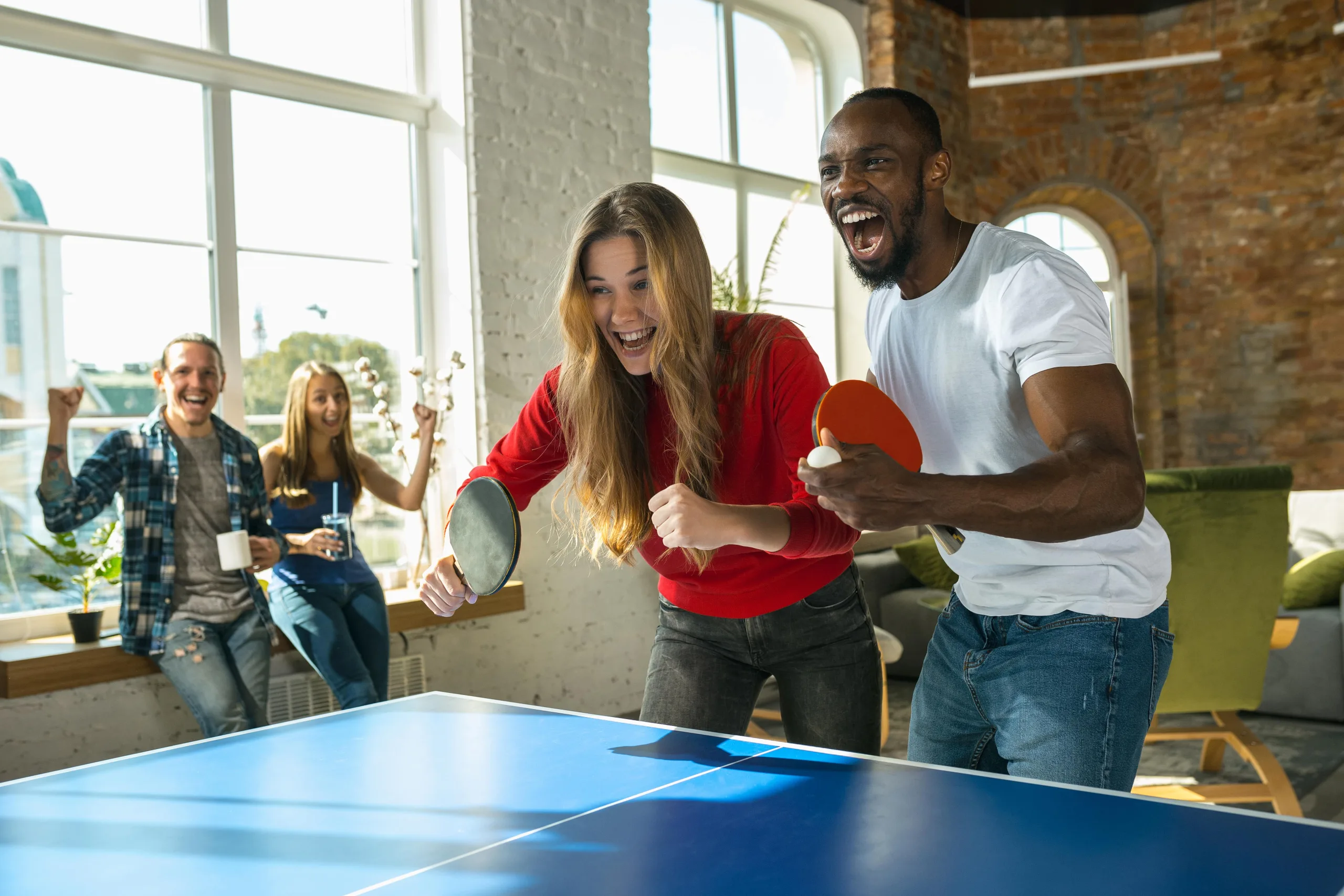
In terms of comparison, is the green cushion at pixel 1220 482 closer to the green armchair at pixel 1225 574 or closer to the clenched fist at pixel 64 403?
the green armchair at pixel 1225 574

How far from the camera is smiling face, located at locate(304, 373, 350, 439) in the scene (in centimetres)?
398

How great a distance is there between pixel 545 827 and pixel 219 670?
2.46m

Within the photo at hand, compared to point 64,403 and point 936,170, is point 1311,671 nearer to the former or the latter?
point 936,170

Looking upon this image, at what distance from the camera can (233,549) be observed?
11.0ft

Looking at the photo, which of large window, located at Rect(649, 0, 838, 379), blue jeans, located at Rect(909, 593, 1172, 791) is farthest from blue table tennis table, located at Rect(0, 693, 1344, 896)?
large window, located at Rect(649, 0, 838, 379)

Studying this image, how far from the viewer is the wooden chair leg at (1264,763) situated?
330cm

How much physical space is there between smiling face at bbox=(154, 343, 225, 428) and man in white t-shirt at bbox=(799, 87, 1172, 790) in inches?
95.6

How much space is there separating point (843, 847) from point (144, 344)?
3.58 m

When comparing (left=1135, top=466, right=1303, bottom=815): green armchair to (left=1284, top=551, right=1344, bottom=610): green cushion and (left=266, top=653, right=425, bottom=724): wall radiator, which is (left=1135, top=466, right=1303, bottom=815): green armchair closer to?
(left=1284, top=551, right=1344, bottom=610): green cushion

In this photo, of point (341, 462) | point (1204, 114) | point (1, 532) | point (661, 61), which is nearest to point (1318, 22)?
point (1204, 114)

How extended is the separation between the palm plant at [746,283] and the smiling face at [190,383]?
2.21 meters

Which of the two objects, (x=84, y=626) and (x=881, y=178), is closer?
(x=881, y=178)

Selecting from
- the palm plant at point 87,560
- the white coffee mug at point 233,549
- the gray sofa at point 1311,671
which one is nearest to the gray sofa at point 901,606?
the gray sofa at point 1311,671

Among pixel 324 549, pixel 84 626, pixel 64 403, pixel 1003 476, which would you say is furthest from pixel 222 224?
pixel 1003 476
